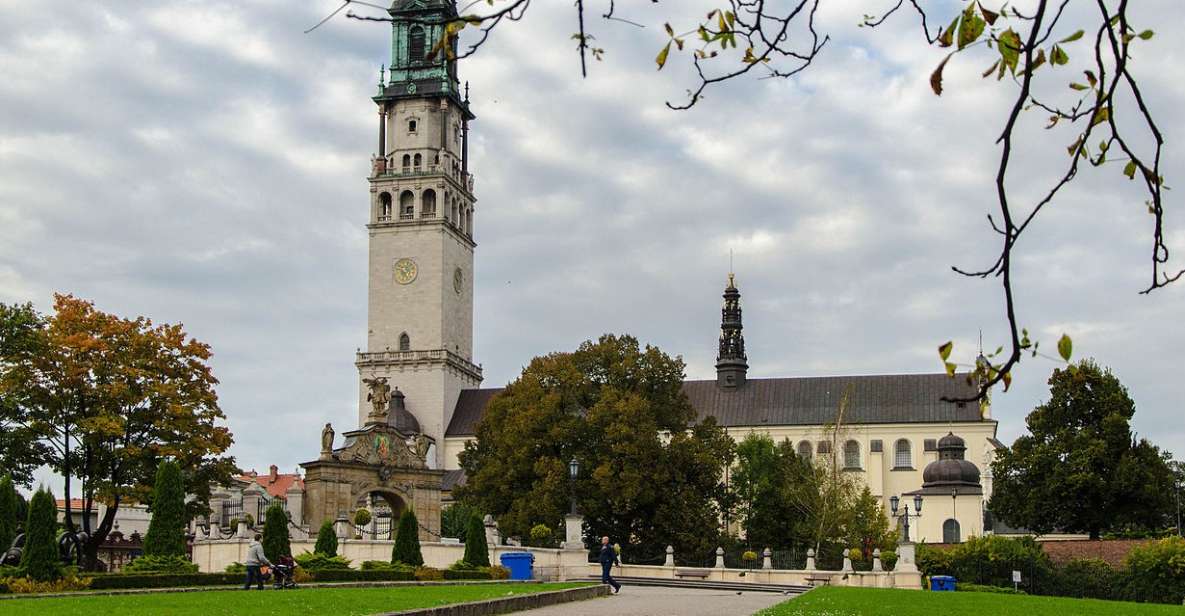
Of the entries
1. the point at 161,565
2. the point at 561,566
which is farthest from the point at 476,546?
the point at 161,565

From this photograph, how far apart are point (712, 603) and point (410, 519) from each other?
44.6 feet

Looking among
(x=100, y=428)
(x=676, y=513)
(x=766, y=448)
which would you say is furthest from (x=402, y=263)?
(x=100, y=428)

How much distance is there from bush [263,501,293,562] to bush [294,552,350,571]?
0.57m

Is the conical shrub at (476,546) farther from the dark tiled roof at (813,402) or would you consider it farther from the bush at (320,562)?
the dark tiled roof at (813,402)

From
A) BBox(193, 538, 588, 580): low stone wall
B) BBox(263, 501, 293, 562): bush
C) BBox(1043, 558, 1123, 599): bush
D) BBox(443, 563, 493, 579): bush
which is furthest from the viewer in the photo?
BBox(1043, 558, 1123, 599): bush

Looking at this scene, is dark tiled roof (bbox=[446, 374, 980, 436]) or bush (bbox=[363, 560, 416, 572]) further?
dark tiled roof (bbox=[446, 374, 980, 436])

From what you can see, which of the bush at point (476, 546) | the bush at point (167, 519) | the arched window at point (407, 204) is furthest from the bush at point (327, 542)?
the arched window at point (407, 204)

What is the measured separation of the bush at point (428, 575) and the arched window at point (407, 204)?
66.4 metres

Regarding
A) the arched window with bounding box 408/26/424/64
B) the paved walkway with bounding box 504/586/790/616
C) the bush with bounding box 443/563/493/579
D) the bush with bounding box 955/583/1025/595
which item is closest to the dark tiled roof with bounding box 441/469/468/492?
the arched window with bounding box 408/26/424/64

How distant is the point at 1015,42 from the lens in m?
4.85

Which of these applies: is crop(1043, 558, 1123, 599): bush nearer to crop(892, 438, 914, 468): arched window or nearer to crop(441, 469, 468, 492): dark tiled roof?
crop(892, 438, 914, 468): arched window

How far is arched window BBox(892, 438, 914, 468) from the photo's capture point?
308ft

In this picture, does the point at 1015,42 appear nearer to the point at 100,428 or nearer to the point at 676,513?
the point at 100,428

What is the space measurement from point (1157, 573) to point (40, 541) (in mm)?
30256
